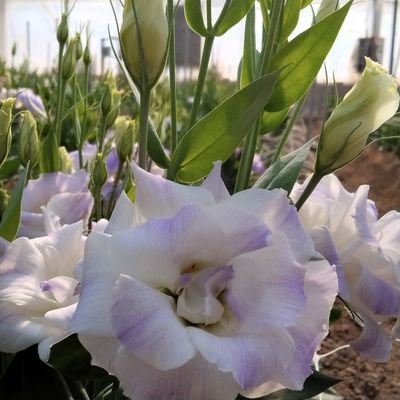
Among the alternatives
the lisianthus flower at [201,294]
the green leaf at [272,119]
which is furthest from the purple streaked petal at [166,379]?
the green leaf at [272,119]

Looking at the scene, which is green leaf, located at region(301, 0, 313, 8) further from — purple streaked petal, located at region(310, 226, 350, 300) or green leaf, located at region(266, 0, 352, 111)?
purple streaked petal, located at region(310, 226, 350, 300)

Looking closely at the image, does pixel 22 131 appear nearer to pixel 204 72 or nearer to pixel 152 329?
pixel 204 72

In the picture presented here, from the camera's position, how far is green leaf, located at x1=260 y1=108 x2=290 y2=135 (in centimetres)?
48

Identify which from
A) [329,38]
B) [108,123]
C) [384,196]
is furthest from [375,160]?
[329,38]

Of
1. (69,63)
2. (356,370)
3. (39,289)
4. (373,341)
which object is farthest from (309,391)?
(356,370)

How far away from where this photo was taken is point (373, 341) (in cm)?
38

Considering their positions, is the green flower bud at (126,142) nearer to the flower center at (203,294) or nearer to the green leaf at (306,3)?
the green leaf at (306,3)

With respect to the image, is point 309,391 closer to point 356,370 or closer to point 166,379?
point 166,379

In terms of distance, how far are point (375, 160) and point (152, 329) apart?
4.05 m

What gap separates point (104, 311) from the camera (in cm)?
29

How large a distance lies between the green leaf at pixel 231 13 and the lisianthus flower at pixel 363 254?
128 millimetres

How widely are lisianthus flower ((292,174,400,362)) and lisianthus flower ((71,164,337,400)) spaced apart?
0.16 ft

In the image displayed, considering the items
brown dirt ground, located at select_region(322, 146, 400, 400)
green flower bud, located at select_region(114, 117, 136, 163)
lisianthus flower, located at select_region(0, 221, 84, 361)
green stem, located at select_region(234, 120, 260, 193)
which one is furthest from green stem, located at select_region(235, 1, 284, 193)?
brown dirt ground, located at select_region(322, 146, 400, 400)

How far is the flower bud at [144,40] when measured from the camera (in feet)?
1.21
